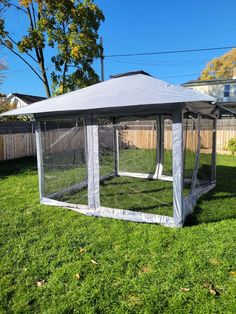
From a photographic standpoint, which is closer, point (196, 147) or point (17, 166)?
point (196, 147)

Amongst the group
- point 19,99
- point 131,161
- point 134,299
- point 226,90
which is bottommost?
point 134,299

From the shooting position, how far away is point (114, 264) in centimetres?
288

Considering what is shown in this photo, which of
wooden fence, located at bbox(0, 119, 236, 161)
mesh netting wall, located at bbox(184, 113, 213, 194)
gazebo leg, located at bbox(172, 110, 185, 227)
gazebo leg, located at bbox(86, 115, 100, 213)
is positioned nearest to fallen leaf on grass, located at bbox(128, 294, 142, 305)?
gazebo leg, located at bbox(172, 110, 185, 227)

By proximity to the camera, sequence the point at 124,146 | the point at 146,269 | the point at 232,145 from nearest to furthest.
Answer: the point at 146,269, the point at 124,146, the point at 232,145

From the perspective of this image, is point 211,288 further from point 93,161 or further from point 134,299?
point 93,161

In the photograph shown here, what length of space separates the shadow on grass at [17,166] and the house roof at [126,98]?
419cm

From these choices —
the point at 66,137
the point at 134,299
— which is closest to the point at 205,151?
the point at 66,137

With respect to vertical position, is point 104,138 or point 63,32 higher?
point 63,32

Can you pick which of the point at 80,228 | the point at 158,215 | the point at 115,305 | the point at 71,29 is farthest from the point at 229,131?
the point at 115,305

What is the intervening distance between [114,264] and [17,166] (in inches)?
291

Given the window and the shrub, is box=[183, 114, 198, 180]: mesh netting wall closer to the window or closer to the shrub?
the shrub

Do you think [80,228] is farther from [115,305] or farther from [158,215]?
[115,305]

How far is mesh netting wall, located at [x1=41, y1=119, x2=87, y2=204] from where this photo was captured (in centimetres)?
483

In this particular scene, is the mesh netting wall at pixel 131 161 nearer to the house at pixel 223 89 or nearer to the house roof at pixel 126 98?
the house roof at pixel 126 98
